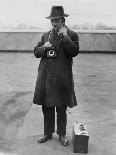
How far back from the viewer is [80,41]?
14953 mm

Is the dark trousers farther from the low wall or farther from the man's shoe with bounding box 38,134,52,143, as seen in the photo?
the low wall

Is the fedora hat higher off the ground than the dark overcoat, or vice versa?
the fedora hat

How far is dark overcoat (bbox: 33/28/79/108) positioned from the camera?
5.07 m

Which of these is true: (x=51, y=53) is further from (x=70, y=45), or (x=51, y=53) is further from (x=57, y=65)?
(x=70, y=45)

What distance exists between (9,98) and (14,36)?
24.5ft

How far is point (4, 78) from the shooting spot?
33.8 feet

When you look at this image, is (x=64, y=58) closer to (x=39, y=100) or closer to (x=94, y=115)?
(x=39, y=100)

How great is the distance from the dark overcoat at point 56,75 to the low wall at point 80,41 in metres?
9.91

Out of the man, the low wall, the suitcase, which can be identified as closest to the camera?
the man

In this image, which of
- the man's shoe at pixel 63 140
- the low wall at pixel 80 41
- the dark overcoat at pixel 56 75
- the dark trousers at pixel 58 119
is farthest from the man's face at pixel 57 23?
the low wall at pixel 80 41

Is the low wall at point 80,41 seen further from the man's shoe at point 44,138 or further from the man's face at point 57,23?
the man's face at point 57,23

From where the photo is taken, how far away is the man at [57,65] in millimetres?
4961

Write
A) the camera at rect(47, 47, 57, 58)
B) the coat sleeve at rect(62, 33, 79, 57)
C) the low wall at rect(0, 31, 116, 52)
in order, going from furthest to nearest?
the low wall at rect(0, 31, 116, 52)
the camera at rect(47, 47, 57, 58)
the coat sleeve at rect(62, 33, 79, 57)

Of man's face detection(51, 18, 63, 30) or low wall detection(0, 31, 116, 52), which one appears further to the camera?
low wall detection(0, 31, 116, 52)
